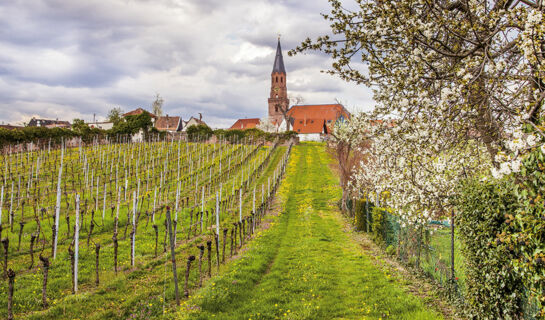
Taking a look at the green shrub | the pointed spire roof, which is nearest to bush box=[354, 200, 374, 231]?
the green shrub

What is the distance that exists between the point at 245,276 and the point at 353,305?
329 cm

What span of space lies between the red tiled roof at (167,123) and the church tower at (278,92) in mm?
28794

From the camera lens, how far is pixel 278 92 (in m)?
101

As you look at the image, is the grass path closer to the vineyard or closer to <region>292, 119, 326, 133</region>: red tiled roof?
the vineyard

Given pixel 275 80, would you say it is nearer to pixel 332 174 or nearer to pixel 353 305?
pixel 332 174

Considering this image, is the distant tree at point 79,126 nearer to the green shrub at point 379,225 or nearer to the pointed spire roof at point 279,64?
the green shrub at point 379,225

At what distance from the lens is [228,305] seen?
24.3ft

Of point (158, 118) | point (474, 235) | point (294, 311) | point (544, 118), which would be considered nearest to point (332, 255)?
point (294, 311)

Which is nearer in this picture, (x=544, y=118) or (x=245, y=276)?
(x=544, y=118)

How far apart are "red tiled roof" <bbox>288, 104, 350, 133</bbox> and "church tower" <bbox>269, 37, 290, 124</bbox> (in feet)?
11.1

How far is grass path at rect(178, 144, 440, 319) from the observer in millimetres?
7090

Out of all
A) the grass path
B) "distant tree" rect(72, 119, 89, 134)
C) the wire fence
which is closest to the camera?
the grass path

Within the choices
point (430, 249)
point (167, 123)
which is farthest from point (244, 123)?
point (430, 249)

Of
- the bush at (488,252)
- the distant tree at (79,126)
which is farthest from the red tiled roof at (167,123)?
the bush at (488,252)
